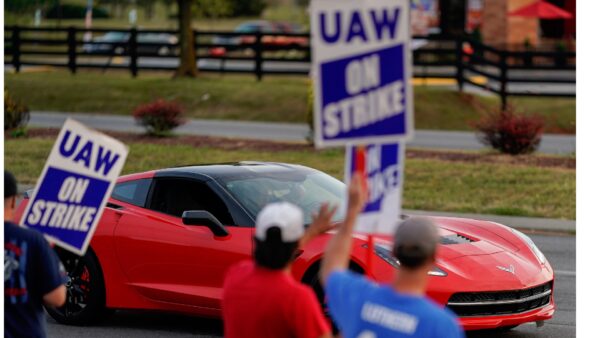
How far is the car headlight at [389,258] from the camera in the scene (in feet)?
30.3

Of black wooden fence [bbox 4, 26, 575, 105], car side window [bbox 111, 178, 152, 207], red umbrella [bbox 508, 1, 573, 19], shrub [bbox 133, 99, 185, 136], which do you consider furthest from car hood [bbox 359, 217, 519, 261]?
red umbrella [bbox 508, 1, 573, 19]

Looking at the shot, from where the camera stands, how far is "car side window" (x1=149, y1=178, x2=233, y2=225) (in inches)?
398

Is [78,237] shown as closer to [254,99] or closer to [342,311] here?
[342,311]

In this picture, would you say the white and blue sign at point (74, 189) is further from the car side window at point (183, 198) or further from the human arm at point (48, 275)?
the car side window at point (183, 198)

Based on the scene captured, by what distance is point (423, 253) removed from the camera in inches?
176

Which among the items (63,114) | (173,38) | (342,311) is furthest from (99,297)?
(173,38)

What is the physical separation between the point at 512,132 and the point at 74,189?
16407 mm

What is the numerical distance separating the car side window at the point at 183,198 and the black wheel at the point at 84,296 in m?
0.71

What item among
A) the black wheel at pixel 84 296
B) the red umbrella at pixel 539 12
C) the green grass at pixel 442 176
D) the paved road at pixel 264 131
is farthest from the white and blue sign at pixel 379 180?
the red umbrella at pixel 539 12

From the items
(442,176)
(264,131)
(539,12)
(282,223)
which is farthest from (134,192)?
(539,12)

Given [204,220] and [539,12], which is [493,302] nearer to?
[204,220]

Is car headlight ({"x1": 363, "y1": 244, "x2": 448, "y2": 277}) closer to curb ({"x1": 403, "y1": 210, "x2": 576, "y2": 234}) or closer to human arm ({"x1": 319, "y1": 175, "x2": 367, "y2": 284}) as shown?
human arm ({"x1": 319, "y1": 175, "x2": 367, "y2": 284})

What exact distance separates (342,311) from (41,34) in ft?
201

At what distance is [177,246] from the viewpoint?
9.91 metres
